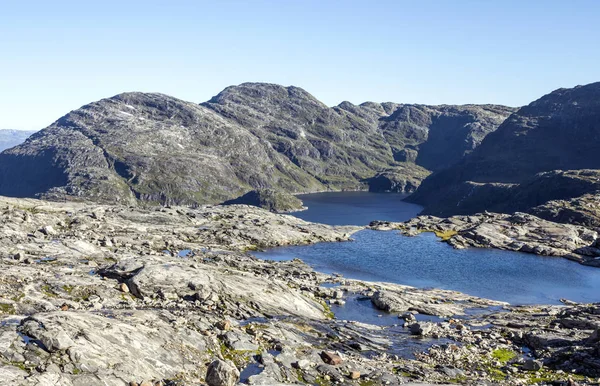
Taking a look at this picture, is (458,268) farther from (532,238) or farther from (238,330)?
(238,330)

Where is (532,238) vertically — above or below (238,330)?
below

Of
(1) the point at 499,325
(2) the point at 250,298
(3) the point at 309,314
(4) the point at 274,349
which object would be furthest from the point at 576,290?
(4) the point at 274,349

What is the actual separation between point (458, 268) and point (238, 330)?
9683 centimetres

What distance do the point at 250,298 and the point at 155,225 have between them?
8874 centimetres

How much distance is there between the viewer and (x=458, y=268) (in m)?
130

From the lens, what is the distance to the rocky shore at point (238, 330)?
113 ft

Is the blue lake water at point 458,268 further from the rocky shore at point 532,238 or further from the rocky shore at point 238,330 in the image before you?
the rocky shore at point 238,330

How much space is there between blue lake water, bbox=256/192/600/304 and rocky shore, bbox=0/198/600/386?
19044 mm

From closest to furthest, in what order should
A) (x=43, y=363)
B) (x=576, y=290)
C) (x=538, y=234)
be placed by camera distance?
(x=43, y=363)
(x=576, y=290)
(x=538, y=234)

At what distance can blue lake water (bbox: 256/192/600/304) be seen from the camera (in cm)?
10781

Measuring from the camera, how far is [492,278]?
11919cm

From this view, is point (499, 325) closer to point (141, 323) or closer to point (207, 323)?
point (207, 323)

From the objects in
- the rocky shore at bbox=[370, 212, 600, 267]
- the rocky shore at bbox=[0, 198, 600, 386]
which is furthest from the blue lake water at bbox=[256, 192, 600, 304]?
the rocky shore at bbox=[0, 198, 600, 386]

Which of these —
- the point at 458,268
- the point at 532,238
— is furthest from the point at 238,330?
the point at 532,238
